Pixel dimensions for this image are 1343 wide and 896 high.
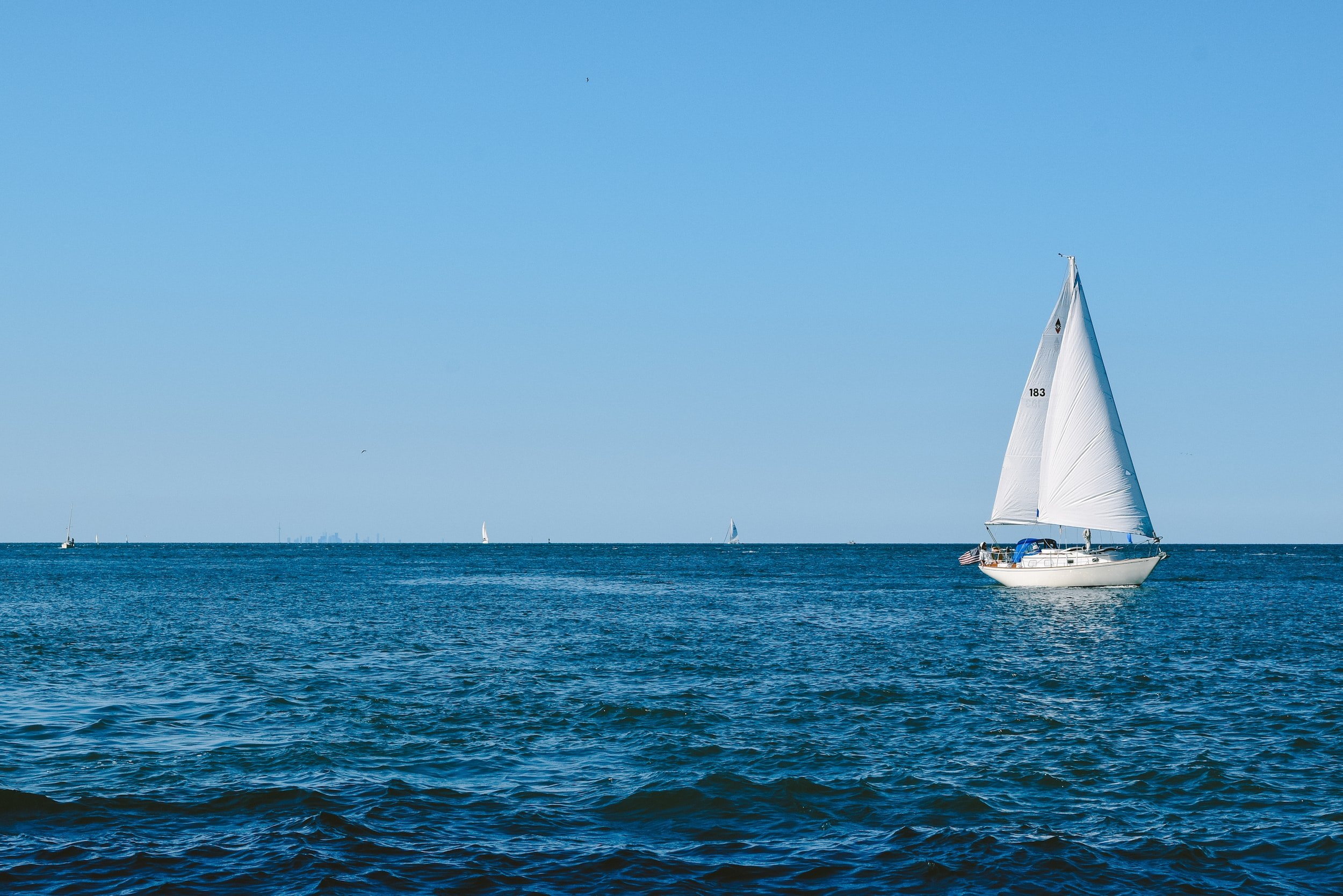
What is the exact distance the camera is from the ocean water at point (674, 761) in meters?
16.0

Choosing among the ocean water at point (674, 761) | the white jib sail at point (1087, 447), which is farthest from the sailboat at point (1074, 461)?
the ocean water at point (674, 761)

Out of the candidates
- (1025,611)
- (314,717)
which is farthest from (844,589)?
(314,717)

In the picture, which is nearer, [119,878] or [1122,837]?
[119,878]

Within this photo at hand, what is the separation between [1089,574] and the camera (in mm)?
71938

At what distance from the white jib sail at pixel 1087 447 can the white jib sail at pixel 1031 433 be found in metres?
0.55

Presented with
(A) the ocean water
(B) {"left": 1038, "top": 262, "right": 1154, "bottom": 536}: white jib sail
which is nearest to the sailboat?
(B) {"left": 1038, "top": 262, "right": 1154, "bottom": 536}: white jib sail

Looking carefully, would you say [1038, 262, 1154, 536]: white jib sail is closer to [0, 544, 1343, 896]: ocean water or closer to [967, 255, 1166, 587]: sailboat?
[967, 255, 1166, 587]: sailboat

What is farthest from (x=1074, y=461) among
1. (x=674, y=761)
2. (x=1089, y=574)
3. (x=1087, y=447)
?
(x=674, y=761)

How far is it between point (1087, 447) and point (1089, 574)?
28.1 ft

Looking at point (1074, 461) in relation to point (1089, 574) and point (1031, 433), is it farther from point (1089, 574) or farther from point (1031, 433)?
point (1089, 574)

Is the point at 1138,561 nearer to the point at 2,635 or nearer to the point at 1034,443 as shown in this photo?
the point at 1034,443

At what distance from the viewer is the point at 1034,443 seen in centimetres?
7562

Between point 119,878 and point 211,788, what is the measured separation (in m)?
5.36

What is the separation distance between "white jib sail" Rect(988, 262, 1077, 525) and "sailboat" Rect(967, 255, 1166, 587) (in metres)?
0.06
